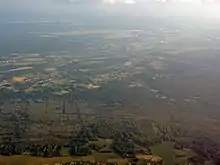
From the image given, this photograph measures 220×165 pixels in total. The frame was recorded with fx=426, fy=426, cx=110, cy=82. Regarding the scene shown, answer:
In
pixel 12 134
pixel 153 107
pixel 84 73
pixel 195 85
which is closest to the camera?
pixel 12 134

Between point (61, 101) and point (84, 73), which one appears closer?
point (61, 101)

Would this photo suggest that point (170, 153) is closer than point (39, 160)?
No

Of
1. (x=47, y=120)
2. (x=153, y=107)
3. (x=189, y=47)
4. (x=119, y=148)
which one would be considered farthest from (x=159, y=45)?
(x=119, y=148)

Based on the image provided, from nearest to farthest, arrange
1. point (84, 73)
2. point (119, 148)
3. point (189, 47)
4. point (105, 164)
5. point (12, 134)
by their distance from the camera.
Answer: point (105, 164), point (119, 148), point (12, 134), point (84, 73), point (189, 47)

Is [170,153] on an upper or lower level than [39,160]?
lower

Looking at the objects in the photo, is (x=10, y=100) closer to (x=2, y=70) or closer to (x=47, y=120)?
(x=47, y=120)

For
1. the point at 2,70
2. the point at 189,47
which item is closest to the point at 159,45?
the point at 189,47

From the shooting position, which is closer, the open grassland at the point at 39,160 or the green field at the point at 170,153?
the open grassland at the point at 39,160

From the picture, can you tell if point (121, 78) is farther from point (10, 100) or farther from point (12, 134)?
point (12, 134)

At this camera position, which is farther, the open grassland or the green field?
the green field
